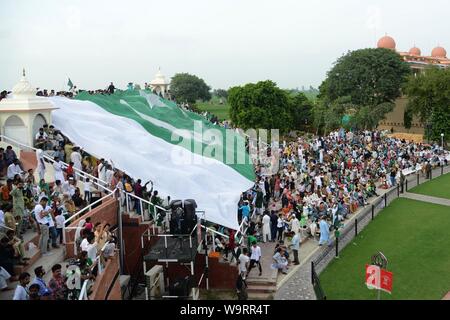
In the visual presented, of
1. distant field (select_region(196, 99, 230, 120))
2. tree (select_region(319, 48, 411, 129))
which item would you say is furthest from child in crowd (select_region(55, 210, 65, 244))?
distant field (select_region(196, 99, 230, 120))

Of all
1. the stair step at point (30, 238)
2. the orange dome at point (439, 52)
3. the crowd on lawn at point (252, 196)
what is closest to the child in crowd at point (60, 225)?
the crowd on lawn at point (252, 196)

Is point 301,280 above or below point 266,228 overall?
below

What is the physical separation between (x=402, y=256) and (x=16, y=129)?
13392 mm

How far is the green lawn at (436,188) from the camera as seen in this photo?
24961mm

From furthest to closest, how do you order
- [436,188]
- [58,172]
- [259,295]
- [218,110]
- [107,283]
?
[218,110] → [436,188] → [58,172] → [259,295] → [107,283]

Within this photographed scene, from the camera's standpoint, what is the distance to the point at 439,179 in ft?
95.3

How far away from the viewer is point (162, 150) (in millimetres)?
16969

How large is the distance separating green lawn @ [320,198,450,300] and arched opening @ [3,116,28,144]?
10.3 meters

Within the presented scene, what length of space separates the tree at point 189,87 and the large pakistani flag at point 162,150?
80.6 metres

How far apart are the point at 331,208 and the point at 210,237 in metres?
6.87

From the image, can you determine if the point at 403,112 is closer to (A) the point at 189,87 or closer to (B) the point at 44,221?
(B) the point at 44,221

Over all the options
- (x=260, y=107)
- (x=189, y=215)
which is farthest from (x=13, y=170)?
(x=260, y=107)

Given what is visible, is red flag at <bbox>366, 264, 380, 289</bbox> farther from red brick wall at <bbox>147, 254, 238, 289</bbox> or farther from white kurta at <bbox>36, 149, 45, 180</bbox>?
white kurta at <bbox>36, 149, 45, 180</bbox>
